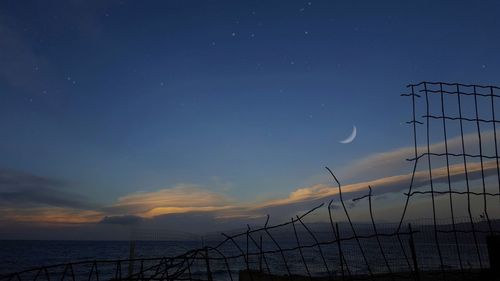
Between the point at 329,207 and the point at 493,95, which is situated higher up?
the point at 493,95

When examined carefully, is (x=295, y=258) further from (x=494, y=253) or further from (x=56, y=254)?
(x=494, y=253)

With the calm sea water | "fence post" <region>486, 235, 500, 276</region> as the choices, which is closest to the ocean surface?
the calm sea water

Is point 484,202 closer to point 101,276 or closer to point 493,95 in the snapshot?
point 493,95

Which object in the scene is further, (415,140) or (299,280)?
(299,280)

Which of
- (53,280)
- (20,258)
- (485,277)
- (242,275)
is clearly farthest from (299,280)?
(20,258)

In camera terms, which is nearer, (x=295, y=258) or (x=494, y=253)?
(x=494, y=253)

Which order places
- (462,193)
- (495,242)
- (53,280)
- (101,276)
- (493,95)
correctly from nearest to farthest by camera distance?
(462,193) → (495,242) → (493,95) → (53,280) → (101,276)

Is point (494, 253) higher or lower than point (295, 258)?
higher

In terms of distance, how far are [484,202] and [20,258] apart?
236 feet

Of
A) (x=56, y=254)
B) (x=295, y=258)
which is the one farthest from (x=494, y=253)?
(x=56, y=254)

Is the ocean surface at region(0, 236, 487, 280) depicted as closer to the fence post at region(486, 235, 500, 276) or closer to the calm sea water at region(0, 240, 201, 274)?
the calm sea water at region(0, 240, 201, 274)

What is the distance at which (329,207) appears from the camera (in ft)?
19.5

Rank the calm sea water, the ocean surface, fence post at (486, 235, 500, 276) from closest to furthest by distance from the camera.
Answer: fence post at (486, 235, 500, 276) → the ocean surface → the calm sea water

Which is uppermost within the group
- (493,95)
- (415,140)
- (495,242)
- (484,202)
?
(493,95)
